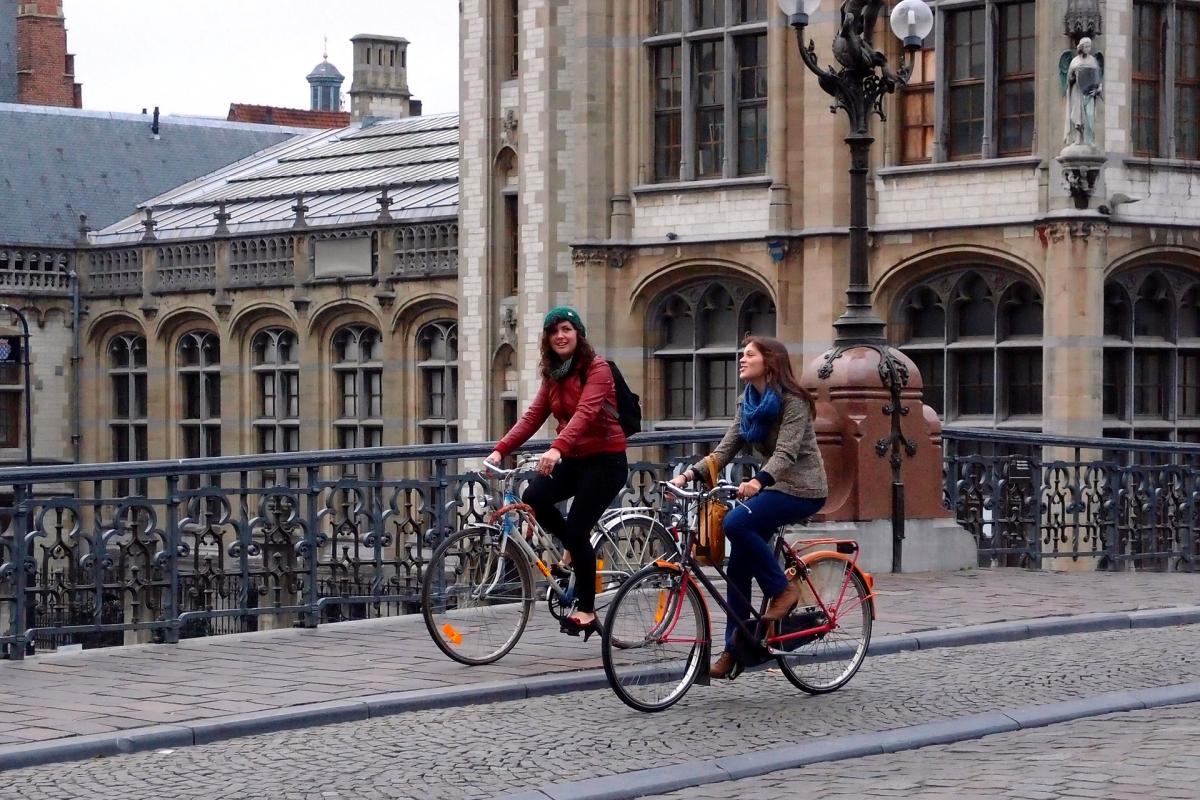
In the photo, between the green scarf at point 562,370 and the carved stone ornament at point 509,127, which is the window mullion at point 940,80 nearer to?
the carved stone ornament at point 509,127

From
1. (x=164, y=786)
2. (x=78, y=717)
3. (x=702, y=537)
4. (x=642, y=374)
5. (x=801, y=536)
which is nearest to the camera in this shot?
(x=164, y=786)

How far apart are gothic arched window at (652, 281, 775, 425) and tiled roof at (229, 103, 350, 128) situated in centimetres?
3758

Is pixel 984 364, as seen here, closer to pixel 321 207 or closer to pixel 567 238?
pixel 567 238

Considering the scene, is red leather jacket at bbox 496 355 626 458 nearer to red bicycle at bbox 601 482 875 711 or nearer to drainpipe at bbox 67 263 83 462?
red bicycle at bbox 601 482 875 711

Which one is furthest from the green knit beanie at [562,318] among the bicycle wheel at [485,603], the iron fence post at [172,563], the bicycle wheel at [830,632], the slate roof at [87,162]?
the slate roof at [87,162]

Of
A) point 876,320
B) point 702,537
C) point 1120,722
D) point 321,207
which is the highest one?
point 321,207

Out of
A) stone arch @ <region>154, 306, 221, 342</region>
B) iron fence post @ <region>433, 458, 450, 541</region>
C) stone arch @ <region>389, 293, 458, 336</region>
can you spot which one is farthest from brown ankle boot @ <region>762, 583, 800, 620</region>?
stone arch @ <region>154, 306, 221, 342</region>

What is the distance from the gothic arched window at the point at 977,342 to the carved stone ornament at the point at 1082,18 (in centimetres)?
312

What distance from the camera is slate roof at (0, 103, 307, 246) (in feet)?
165

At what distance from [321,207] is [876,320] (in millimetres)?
28578

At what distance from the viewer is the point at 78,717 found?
1034cm

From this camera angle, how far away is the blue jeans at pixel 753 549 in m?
11.0

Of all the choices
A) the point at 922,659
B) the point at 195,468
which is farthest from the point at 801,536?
the point at 195,468

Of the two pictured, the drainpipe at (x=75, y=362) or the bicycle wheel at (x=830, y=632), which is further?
the drainpipe at (x=75, y=362)
